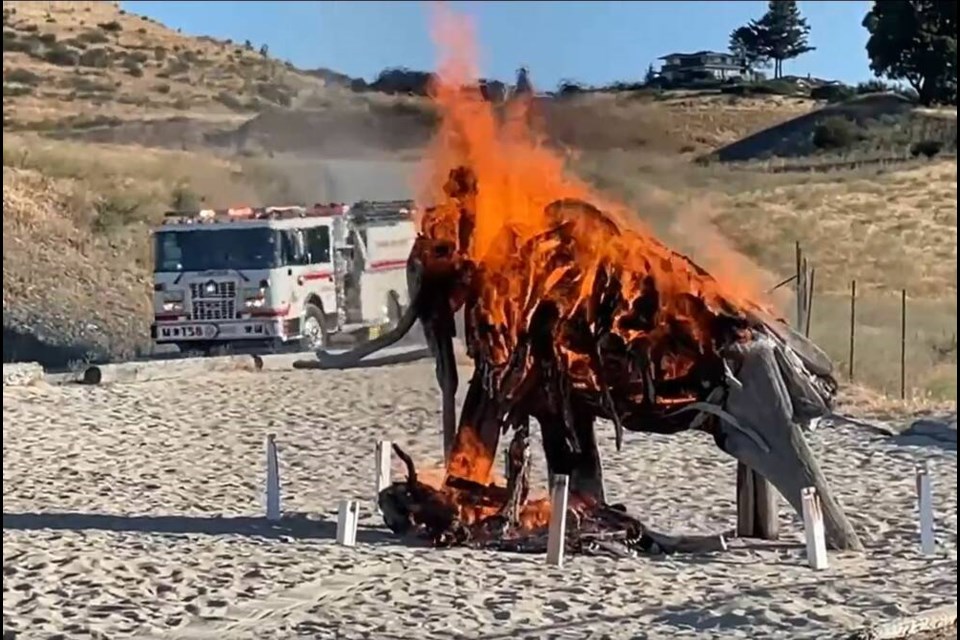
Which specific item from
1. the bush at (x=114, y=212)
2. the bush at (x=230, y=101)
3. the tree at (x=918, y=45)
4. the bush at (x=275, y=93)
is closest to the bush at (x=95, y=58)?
the bush at (x=230, y=101)

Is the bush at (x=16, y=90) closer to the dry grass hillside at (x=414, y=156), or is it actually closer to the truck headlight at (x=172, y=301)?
the dry grass hillside at (x=414, y=156)

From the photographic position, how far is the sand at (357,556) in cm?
1043

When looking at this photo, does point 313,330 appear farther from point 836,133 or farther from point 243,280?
point 836,133

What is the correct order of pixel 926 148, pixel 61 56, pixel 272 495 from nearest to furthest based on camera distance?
pixel 272 495 → pixel 926 148 → pixel 61 56

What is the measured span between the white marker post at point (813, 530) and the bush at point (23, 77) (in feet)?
209

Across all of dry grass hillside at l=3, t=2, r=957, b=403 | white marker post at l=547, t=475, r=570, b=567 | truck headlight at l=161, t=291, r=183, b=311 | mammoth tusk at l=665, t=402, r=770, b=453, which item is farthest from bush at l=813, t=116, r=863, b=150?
white marker post at l=547, t=475, r=570, b=567

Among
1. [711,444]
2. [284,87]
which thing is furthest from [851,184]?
[711,444]

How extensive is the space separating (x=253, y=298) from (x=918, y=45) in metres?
20.9

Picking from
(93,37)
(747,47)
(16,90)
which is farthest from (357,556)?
(93,37)

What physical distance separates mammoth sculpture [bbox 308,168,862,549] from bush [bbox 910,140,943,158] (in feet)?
128

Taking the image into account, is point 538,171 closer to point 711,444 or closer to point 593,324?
point 593,324

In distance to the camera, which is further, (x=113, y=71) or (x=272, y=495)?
(x=113, y=71)

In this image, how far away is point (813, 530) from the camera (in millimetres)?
12055

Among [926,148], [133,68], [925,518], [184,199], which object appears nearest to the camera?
[925,518]
